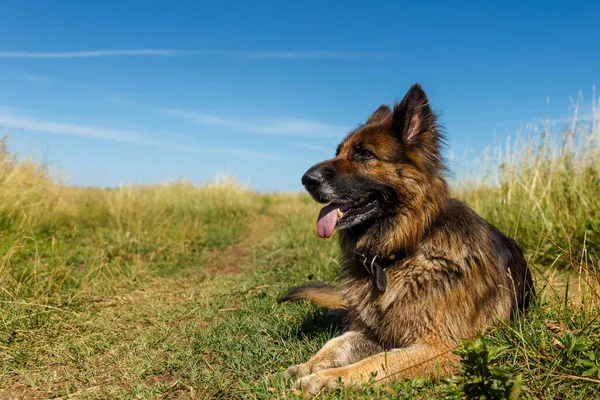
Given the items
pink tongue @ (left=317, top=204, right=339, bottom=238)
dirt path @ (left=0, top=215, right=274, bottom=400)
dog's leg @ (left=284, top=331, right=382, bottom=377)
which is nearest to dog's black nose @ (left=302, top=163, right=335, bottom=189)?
pink tongue @ (left=317, top=204, right=339, bottom=238)

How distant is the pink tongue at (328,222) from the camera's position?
3456 mm

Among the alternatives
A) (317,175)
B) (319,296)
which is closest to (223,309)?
(319,296)

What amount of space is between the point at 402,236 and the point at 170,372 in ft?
7.09

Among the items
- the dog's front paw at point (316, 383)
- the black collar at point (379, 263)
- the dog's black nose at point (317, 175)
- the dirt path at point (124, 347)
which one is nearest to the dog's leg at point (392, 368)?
the dog's front paw at point (316, 383)

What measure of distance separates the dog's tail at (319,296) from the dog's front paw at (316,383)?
172 centimetres

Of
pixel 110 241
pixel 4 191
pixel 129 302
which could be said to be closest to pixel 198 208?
pixel 110 241

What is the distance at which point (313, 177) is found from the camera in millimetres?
3451

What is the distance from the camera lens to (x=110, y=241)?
28.8 feet

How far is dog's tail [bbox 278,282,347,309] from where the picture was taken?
4590mm

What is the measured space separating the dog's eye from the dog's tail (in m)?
1.72

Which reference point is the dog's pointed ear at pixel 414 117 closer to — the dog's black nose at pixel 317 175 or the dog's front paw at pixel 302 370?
the dog's black nose at pixel 317 175

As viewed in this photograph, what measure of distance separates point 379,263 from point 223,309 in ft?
7.32

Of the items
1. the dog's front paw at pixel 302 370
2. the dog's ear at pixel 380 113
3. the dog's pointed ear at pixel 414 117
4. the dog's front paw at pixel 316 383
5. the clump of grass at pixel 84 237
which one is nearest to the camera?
the dog's front paw at pixel 316 383

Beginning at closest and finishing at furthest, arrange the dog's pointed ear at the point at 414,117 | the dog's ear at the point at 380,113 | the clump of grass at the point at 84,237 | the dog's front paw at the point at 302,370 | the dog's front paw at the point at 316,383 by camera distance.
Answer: the dog's front paw at the point at 316,383
the dog's front paw at the point at 302,370
the dog's pointed ear at the point at 414,117
the dog's ear at the point at 380,113
the clump of grass at the point at 84,237
